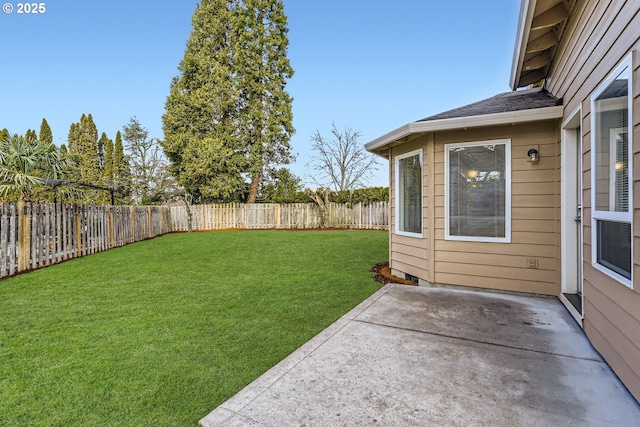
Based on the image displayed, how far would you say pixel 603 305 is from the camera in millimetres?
2322

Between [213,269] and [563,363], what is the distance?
17.5 ft

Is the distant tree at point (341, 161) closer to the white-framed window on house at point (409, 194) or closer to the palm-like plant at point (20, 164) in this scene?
the white-framed window on house at point (409, 194)

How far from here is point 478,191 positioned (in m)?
4.24

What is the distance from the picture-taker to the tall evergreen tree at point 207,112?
18.0 metres

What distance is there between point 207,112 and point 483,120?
1762cm

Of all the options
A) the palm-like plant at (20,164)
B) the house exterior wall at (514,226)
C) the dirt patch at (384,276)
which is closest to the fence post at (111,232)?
the palm-like plant at (20,164)

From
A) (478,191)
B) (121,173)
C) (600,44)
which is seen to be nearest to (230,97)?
(121,173)

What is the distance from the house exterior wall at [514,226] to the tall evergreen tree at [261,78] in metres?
15.3

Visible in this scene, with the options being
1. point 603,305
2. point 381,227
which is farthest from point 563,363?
point 381,227

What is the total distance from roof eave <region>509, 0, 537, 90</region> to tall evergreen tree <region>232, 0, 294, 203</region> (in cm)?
1563

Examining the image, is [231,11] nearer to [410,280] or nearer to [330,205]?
[330,205]

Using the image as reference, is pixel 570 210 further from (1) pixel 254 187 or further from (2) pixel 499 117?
(1) pixel 254 187

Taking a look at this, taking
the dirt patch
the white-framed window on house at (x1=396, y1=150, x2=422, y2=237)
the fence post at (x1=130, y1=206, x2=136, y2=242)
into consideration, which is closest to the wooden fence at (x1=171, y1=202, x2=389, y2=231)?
the fence post at (x1=130, y1=206, x2=136, y2=242)

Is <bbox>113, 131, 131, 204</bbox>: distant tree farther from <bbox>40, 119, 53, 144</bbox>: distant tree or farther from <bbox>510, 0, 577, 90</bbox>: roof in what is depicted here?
<bbox>510, 0, 577, 90</bbox>: roof
